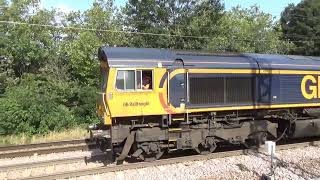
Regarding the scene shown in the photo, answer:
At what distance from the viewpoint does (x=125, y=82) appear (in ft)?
40.1

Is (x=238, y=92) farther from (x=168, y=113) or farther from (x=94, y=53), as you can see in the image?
(x=94, y=53)

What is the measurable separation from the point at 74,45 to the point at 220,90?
587 inches

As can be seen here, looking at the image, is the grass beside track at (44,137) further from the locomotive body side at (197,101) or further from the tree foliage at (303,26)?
the tree foliage at (303,26)

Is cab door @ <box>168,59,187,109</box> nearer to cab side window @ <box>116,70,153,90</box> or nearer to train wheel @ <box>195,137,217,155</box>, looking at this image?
cab side window @ <box>116,70,153,90</box>

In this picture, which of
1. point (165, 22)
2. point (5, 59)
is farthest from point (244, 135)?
point (5, 59)

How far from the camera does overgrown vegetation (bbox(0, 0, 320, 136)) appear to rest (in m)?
20.3

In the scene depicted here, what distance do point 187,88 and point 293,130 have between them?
4819 mm

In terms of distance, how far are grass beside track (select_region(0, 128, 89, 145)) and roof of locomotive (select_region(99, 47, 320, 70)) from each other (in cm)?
666

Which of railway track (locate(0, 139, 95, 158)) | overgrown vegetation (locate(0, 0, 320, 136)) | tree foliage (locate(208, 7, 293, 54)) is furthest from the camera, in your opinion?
tree foliage (locate(208, 7, 293, 54))

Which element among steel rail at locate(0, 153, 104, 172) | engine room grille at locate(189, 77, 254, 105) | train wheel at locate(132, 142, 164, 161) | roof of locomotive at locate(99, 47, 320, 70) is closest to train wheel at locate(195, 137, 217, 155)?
engine room grille at locate(189, 77, 254, 105)

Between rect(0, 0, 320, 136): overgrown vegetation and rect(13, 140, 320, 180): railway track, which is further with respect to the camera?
rect(0, 0, 320, 136): overgrown vegetation

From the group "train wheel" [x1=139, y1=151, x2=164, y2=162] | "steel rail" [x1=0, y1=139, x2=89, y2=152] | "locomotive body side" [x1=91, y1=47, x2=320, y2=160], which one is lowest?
"steel rail" [x1=0, y1=139, x2=89, y2=152]

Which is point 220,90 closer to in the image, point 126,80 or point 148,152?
point 148,152

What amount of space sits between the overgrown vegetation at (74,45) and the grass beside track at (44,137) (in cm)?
66
